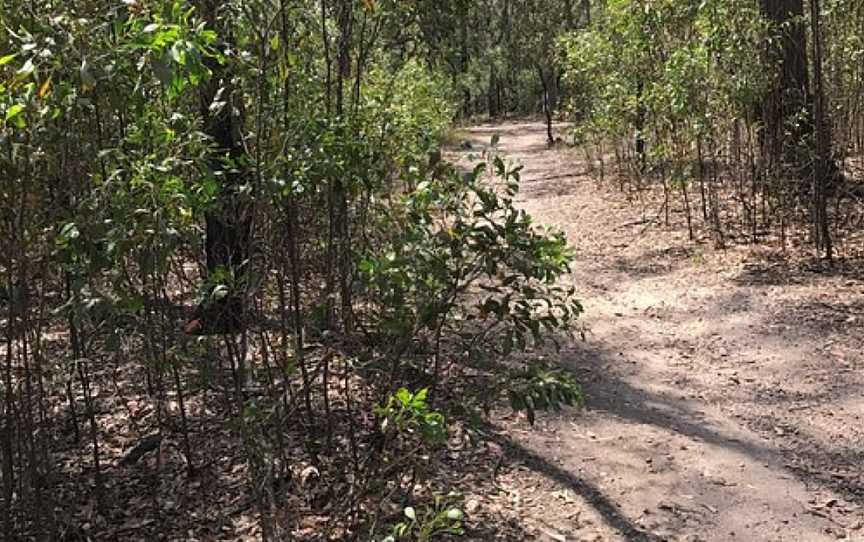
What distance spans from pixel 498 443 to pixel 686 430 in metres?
1.18

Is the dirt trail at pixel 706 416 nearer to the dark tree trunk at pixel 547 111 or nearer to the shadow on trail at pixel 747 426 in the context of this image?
the shadow on trail at pixel 747 426

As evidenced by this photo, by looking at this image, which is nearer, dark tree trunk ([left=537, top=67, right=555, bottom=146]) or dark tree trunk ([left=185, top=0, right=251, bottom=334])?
dark tree trunk ([left=185, top=0, right=251, bottom=334])

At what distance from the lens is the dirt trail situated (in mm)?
4309

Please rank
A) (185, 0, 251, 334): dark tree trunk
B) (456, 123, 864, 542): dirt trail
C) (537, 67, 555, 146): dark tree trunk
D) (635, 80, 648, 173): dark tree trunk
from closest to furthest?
(185, 0, 251, 334): dark tree trunk
(456, 123, 864, 542): dirt trail
(635, 80, 648, 173): dark tree trunk
(537, 67, 555, 146): dark tree trunk

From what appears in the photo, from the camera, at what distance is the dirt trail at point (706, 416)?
14.1 ft

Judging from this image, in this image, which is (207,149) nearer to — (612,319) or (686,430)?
(686,430)

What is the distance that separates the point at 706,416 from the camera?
5.46m

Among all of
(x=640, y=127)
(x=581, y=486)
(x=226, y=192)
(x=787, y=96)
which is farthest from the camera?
(x=640, y=127)

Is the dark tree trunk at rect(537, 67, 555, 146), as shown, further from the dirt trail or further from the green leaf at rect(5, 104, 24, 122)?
the green leaf at rect(5, 104, 24, 122)

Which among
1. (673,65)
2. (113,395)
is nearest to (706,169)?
(673,65)

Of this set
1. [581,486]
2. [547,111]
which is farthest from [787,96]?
[547,111]

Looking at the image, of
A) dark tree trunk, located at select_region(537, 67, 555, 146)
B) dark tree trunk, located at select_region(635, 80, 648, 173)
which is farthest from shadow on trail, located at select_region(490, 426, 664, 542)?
dark tree trunk, located at select_region(537, 67, 555, 146)

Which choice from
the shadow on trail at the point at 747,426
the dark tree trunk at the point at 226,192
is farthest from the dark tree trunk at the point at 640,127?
the dark tree trunk at the point at 226,192

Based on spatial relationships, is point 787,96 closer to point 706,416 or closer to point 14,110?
point 706,416
